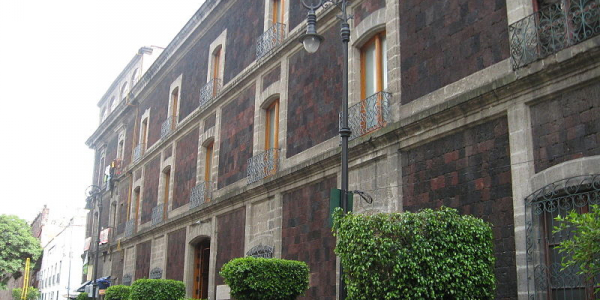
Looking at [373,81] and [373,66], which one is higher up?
[373,66]

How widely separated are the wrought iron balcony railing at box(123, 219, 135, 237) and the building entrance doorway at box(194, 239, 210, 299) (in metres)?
8.57

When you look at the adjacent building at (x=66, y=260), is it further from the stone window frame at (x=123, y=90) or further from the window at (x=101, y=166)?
the stone window frame at (x=123, y=90)

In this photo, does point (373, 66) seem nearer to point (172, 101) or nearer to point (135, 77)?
point (172, 101)

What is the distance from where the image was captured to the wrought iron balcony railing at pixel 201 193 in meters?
22.3

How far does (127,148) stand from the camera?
113 ft

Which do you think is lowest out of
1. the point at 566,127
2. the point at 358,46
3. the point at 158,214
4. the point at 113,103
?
the point at 566,127

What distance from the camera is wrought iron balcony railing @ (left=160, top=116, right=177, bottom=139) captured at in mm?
27000

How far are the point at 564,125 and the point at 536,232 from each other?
1620 mm

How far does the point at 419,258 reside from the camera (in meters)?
8.94

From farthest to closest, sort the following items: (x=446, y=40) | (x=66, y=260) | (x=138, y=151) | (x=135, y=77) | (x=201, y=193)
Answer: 1. (x=66, y=260)
2. (x=135, y=77)
3. (x=138, y=151)
4. (x=201, y=193)
5. (x=446, y=40)

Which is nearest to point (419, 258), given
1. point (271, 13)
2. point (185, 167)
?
point (271, 13)

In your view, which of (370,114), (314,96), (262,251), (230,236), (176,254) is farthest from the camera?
(176,254)

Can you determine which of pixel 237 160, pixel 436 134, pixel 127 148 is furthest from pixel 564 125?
pixel 127 148

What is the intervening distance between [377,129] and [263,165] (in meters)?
5.57
